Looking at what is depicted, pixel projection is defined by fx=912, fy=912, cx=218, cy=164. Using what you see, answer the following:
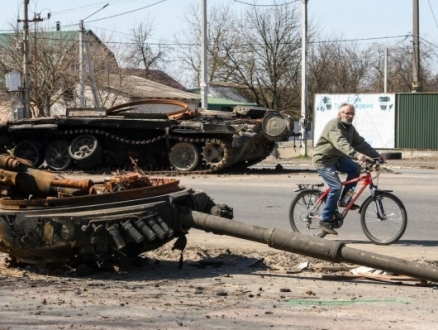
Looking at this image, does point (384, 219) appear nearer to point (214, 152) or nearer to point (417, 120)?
point (214, 152)

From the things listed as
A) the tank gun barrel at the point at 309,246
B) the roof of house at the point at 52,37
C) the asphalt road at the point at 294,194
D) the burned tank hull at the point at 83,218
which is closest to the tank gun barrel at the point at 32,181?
the burned tank hull at the point at 83,218

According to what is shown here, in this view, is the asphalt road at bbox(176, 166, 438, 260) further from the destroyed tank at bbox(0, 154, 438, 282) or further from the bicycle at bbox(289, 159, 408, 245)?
the destroyed tank at bbox(0, 154, 438, 282)

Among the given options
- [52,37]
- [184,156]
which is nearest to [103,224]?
[184,156]

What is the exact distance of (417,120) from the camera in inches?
1262

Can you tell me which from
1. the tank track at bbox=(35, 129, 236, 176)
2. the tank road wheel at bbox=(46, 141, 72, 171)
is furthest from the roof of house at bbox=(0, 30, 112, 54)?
the tank track at bbox=(35, 129, 236, 176)

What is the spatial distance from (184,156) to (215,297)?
14682 millimetres

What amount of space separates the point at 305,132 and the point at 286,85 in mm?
26583

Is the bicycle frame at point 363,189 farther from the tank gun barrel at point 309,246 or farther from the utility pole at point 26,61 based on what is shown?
the utility pole at point 26,61

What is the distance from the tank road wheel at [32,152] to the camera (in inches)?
929

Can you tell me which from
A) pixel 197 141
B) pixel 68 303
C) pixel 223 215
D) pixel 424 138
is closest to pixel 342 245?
pixel 223 215

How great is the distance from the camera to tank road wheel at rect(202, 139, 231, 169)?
21.5m

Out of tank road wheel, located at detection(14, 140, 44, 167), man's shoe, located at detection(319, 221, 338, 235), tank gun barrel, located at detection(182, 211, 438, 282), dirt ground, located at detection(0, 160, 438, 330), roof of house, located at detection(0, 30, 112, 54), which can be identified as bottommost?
dirt ground, located at detection(0, 160, 438, 330)

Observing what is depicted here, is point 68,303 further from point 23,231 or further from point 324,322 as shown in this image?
point 324,322

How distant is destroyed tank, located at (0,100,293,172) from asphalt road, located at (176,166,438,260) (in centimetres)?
78
